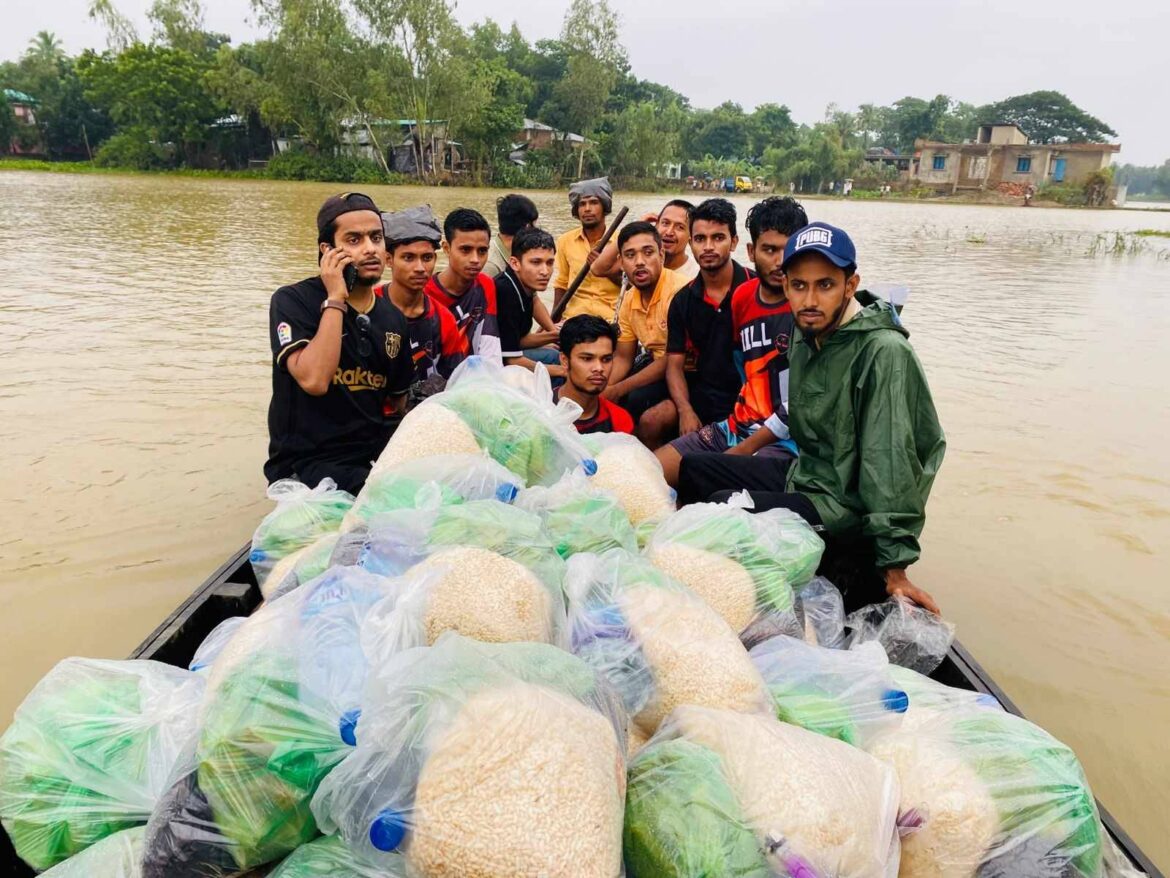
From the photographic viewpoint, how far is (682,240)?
5332 mm

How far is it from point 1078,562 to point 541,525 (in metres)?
4.02

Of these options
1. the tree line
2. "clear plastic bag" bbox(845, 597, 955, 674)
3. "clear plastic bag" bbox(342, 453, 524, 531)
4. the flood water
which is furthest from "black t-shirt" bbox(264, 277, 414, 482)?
the tree line

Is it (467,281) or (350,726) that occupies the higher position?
(467,281)

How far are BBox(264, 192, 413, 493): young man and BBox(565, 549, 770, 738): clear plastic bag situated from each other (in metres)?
1.67

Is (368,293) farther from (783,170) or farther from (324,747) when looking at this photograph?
(783,170)

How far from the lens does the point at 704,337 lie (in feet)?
14.7

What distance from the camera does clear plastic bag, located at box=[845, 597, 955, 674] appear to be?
2371mm

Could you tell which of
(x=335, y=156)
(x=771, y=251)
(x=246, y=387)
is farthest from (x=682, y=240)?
(x=335, y=156)

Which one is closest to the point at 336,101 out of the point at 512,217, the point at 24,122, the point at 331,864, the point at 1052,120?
the point at 24,122

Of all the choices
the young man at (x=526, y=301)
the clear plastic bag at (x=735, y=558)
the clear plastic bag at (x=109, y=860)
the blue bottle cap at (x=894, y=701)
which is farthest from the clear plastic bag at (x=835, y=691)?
the young man at (x=526, y=301)

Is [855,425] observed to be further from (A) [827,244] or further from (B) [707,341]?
(B) [707,341]

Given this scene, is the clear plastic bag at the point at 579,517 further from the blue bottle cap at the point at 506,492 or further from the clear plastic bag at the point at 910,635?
the clear plastic bag at the point at 910,635

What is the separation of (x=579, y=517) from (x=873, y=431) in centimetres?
114

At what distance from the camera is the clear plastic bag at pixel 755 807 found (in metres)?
1.18
